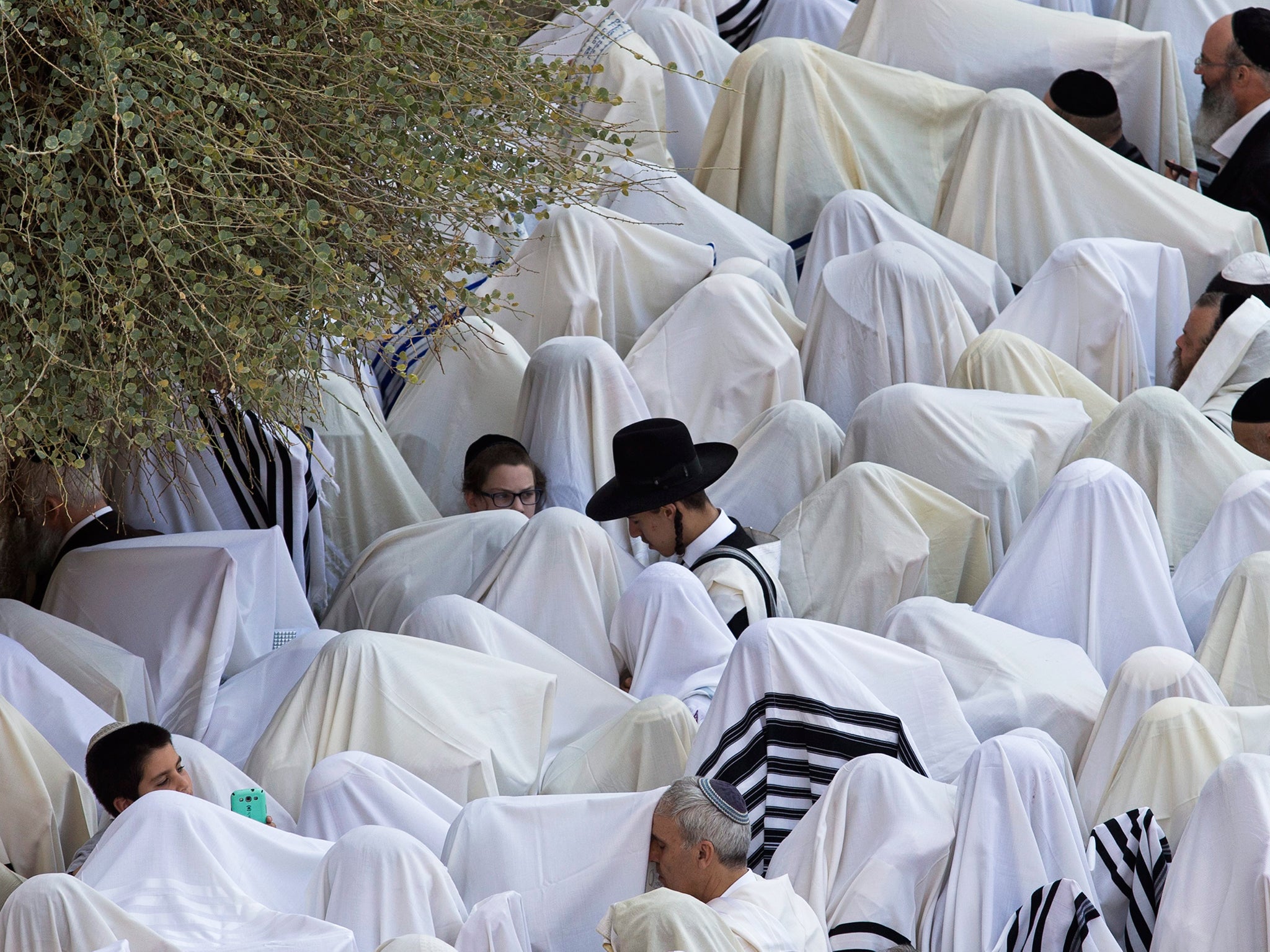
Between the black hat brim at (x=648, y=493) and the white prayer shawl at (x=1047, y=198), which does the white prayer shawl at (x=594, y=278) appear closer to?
the white prayer shawl at (x=1047, y=198)

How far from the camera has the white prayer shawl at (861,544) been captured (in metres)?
5.80

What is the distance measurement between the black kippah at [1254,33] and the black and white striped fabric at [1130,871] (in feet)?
16.6

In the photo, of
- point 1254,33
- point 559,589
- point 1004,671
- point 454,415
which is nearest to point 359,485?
point 454,415

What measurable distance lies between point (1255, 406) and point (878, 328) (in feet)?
4.38

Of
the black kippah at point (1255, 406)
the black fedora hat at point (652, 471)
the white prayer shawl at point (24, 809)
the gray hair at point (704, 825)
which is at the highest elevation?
the black kippah at point (1255, 406)

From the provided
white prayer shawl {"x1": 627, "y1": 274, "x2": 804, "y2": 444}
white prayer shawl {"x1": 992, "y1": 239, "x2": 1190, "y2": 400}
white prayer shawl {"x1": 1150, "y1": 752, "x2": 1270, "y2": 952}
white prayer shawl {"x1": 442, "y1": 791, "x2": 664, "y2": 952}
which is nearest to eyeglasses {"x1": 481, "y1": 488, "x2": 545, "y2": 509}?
white prayer shawl {"x1": 627, "y1": 274, "x2": 804, "y2": 444}

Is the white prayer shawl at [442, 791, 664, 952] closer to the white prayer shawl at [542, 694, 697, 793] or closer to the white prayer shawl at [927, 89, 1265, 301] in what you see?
the white prayer shawl at [542, 694, 697, 793]

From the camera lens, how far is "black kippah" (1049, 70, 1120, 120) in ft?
28.0

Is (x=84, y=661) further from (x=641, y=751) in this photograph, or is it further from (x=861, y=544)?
(x=861, y=544)

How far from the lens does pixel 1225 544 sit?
5645 millimetres

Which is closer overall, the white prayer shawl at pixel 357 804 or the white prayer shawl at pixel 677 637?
the white prayer shawl at pixel 357 804

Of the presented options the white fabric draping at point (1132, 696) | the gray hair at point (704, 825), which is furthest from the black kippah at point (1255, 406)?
the gray hair at point (704, 825)

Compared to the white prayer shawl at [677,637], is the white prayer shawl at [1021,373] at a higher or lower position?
higher

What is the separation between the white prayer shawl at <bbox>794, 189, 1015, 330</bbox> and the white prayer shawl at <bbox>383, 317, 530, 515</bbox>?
1464 millimetres
